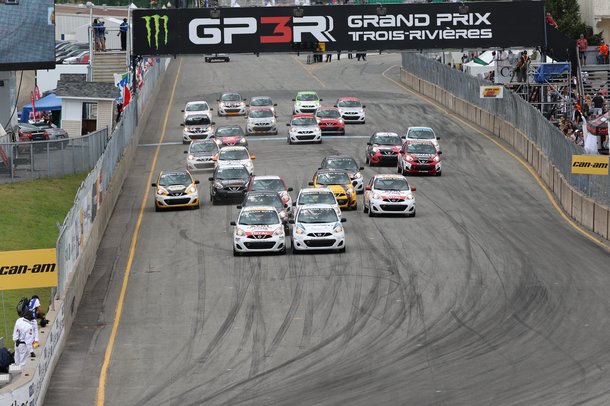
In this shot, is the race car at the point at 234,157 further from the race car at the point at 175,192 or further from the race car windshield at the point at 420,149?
the race car windshield at the point at 420,149

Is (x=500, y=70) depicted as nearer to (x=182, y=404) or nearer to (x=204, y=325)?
(x=204, y=325)

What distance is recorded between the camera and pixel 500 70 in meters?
64.3

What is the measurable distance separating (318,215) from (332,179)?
8018 millimetres

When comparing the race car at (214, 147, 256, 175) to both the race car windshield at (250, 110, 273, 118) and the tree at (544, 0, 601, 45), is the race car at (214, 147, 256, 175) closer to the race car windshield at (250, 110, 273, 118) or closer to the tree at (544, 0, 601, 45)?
the race car windshield at (250, 110, 273, 118)

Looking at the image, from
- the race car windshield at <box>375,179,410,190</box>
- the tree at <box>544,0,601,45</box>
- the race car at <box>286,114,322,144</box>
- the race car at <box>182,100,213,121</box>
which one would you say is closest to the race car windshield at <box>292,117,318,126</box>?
the race car at <box>286,114,322,144</box>

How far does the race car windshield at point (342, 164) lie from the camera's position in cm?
4919

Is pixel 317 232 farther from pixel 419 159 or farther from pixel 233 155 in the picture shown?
pixel 419 159

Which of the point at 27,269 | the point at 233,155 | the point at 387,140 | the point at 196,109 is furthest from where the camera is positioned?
the point at 196,109

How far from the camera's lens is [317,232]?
37.8m

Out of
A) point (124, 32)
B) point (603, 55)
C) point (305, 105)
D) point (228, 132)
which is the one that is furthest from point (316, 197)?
point (124, 32)

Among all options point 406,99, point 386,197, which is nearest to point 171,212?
point 386,197

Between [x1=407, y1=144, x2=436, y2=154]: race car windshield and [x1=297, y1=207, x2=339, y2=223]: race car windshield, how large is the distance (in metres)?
14.8

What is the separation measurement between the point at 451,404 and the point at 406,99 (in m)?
58.6

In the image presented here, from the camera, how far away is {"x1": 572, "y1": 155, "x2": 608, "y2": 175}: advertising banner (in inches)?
1543
